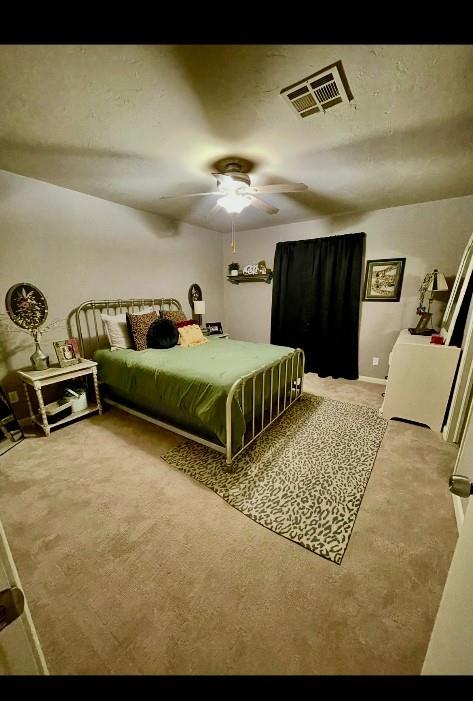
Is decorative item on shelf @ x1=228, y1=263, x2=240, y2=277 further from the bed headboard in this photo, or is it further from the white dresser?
the white dresser

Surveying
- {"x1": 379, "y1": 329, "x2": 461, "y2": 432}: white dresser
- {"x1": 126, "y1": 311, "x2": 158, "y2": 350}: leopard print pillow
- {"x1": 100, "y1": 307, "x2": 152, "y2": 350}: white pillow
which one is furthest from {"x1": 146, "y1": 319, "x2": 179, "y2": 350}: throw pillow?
{"x1": 379, "y1": 329, "x2": 461, "y2": 432}: white dresser

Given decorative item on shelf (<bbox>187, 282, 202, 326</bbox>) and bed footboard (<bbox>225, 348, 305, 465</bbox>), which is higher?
decorative item on shelf (<bbox>187, 282, 202, 326</bbox>)

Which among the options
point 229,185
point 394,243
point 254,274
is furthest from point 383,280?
point 229,185

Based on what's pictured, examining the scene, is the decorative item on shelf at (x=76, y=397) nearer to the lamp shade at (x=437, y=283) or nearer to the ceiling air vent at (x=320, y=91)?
the ceiling air vent at (x=320, y=91)

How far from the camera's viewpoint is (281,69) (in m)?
1.25

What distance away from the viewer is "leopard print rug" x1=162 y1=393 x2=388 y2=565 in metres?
1.52

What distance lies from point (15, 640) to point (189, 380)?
1611mm

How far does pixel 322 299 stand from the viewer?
13.2ft

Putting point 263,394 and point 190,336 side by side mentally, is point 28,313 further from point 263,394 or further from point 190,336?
point 263,394

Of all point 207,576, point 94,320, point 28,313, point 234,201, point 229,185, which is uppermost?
point 229,185

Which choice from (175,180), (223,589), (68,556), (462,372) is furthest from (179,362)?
(462,372)

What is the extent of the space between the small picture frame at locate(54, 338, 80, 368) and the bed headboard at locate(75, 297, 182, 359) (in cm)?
33
